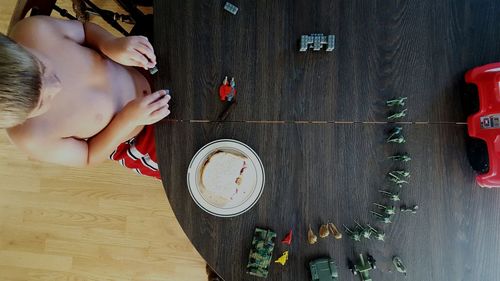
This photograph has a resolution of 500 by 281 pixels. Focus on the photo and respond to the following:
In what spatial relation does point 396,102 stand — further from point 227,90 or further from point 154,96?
point 154,96

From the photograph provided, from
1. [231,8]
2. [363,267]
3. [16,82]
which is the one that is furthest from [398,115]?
[16,82]

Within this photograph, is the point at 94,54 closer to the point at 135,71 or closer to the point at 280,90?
the point at 135,71

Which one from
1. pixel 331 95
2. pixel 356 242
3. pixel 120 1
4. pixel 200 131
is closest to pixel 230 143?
pixel 200 131

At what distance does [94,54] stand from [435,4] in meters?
0.88

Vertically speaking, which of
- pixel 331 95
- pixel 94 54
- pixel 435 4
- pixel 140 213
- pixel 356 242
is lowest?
pixel 140 213

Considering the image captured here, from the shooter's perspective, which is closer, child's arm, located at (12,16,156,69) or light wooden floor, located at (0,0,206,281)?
child's arm, located at (12,16,156,69)

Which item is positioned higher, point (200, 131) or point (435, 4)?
point (435, 4)

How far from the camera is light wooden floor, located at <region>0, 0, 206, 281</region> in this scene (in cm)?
162

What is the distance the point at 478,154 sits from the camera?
0.91m

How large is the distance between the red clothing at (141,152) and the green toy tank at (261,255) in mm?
377

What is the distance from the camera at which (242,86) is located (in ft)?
3.10

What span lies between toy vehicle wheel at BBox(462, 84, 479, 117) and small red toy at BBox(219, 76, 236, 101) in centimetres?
56

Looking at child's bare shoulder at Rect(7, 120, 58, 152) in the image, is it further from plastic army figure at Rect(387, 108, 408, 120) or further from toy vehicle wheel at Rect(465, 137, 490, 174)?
toy vehicle wheel at Rect(465, 137, 490, 174)

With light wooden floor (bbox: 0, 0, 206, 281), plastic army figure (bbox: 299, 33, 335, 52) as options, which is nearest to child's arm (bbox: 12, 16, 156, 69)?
plastic army figure (bbox: 299, 33, 335, 52)
